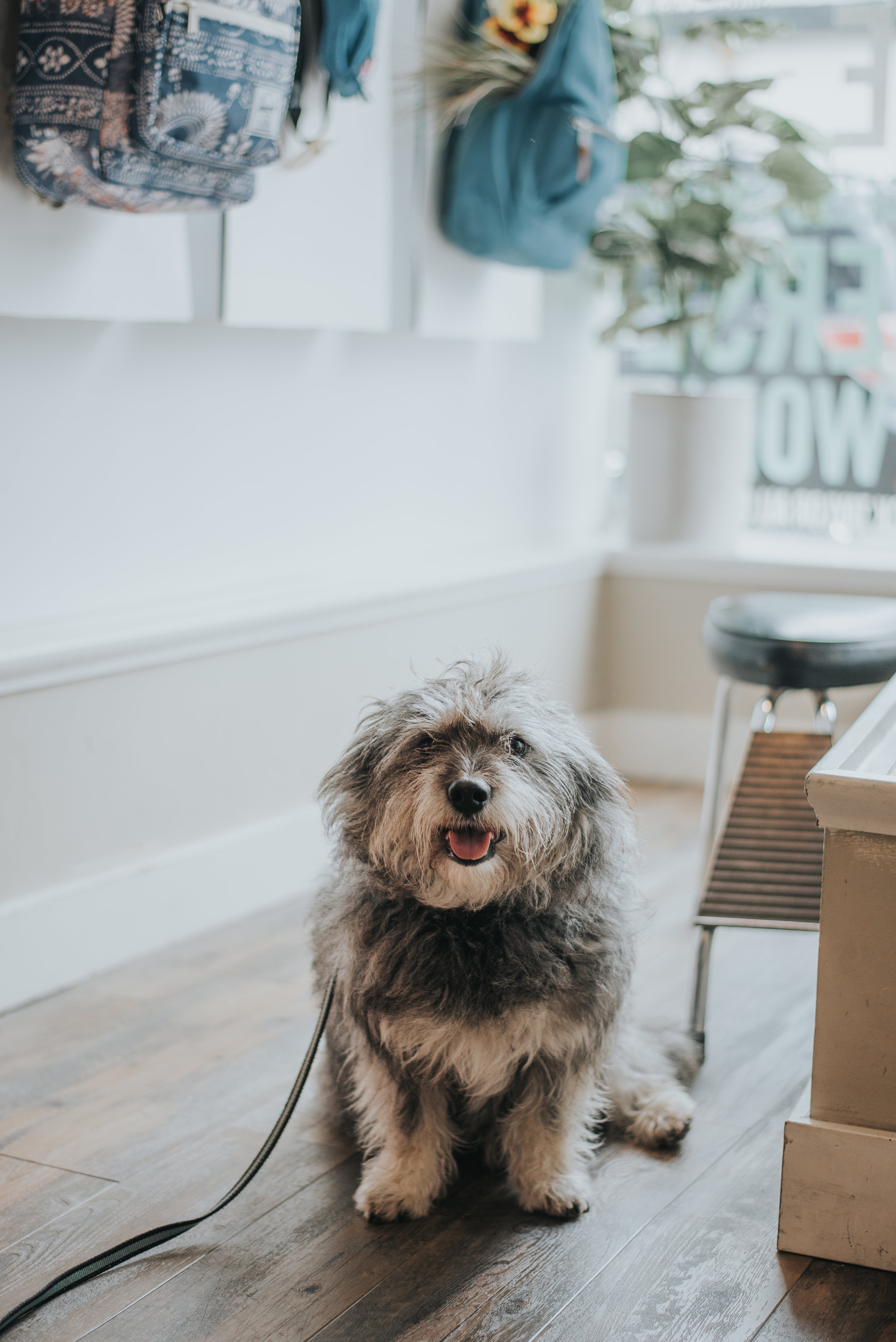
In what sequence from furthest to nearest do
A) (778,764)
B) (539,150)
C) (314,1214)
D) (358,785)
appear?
(539,150), (778,764), (314,1214), (358,785)

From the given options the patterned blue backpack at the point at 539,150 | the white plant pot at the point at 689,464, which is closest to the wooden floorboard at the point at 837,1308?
the patterned blue backpack at the point at 539,150

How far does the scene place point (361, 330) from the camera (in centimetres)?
312

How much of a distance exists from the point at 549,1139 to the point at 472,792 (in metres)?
0.51

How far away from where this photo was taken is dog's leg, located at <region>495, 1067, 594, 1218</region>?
→ 175 cm

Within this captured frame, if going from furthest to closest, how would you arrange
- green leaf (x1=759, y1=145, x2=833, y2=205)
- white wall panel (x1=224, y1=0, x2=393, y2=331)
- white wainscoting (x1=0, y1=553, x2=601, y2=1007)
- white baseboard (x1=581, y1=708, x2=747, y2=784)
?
white baseboard (x1=581, y1=708, x2=747, y2=784)
green leaf (x1=759, y1=145, x2=833, y2=205)
white wall panel (x1=224, y1=0, x2=393, y2=331)
white wainscoting (x1=0, y1=553, x2=601, y2=1007)

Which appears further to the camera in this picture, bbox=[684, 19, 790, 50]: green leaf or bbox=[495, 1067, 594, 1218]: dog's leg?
bbox=[684, 19, 790, 50]: green leaf

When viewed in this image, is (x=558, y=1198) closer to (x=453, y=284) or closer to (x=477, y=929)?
(x=477, y=929)

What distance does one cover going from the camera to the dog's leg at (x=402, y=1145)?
1748 millimetres

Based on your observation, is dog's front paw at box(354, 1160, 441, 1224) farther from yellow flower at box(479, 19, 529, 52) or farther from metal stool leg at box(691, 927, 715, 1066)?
yellow flower at box(479, 19, 529, 52)

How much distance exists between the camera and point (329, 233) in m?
2.93

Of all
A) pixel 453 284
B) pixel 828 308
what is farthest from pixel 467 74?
pixel 828 308

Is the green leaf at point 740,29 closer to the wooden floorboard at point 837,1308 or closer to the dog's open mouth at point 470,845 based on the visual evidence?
the dog's open mouth at point 470,845

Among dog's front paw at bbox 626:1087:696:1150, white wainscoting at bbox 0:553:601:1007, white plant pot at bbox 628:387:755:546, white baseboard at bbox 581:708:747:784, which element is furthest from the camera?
white baseboard at bbox 581:708:747:784

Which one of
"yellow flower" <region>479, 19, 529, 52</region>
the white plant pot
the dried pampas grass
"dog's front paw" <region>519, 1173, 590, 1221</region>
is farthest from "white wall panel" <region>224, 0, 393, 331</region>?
"dog's front paw" <region>519, 1173, 590, 1221</region>
